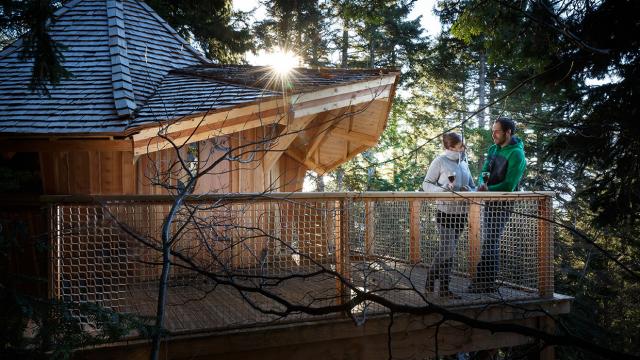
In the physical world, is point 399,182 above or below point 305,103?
below

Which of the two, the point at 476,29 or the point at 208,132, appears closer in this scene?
the point at 476,29

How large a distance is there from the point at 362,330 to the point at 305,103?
353cm

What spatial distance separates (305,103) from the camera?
6.80 meters

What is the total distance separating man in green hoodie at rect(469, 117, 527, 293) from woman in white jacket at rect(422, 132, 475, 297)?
277 millimetres

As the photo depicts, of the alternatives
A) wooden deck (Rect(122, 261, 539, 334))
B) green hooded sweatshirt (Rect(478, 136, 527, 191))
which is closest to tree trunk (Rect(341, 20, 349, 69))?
wooden deck (Rect(122, 261, 539, 334))

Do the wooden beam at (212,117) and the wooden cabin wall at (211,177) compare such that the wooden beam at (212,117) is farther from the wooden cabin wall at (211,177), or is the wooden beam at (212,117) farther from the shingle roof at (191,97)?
the wooden cabin wall at (211,177)

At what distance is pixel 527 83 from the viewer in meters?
6.71

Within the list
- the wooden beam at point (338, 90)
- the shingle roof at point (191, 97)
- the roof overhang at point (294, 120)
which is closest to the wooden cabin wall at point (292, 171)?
the roof overhang at point (294, 120)

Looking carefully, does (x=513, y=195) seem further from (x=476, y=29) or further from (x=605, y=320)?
(x=605, y=320)

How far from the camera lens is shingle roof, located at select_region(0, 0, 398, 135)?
5.89 m

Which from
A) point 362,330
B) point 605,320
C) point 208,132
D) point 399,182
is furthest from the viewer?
point 399,182

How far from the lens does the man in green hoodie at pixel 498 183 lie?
16.7 ft

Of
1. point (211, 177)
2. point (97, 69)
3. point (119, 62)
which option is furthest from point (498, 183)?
point (97, 69)

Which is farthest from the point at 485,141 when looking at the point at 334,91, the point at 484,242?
the point at 484,242
